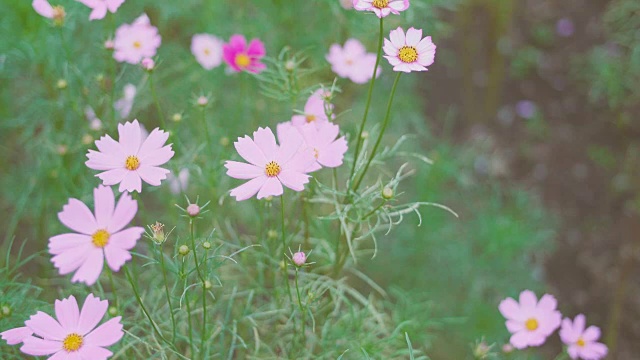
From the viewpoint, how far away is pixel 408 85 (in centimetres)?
227

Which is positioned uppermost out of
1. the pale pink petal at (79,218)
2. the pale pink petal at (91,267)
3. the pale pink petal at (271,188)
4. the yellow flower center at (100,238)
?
the pale pink petal at (79,218)

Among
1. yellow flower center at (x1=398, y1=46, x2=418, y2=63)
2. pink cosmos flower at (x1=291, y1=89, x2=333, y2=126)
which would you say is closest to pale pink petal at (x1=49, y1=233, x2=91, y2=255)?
pink cosmos flower at (x1=291, y1=89, x2=333, y2=126)

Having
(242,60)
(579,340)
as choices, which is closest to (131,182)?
(242,60)

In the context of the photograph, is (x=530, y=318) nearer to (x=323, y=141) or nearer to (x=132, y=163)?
(x=323, y=141)

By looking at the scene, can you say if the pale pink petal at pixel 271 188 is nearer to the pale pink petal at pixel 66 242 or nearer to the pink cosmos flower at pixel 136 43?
the pale pink petal at pixel 66 242

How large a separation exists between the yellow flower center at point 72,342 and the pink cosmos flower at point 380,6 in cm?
58

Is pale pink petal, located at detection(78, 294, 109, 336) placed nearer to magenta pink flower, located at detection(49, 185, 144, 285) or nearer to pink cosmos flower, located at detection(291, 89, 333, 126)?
magenta pink flower, located at detection(49, 185, 144, 285)

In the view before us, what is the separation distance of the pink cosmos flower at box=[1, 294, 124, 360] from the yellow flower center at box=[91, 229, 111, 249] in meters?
0.07

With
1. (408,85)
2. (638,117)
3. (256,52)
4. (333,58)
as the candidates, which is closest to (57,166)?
(256,52)

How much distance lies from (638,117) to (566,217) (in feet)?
1.55

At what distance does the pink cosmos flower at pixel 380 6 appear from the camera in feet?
2.96

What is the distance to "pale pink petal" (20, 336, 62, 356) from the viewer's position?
85 cm

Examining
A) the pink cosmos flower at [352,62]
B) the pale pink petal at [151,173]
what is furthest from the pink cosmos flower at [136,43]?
the pale pink petal at [151,173]

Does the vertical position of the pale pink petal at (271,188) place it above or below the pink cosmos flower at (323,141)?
below
